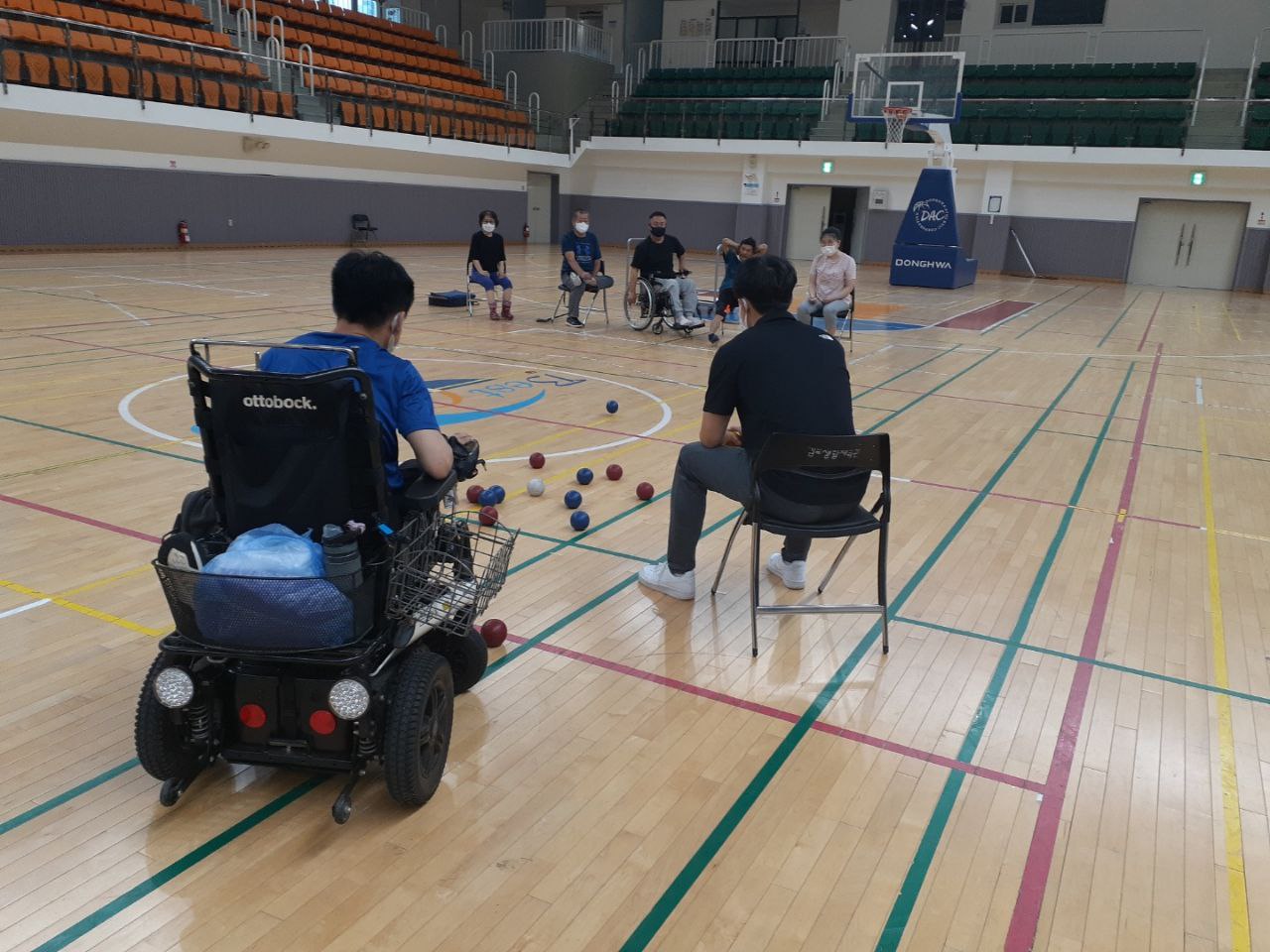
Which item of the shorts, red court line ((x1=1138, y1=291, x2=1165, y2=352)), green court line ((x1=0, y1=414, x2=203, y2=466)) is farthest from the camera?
red court line ((x1=1138, y1=291, x2=1165, y2=352))

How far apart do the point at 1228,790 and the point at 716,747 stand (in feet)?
4.96

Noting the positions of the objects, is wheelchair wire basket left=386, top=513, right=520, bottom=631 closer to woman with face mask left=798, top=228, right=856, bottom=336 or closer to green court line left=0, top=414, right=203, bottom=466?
green court line left=0, top=414, right=203, bottom=466

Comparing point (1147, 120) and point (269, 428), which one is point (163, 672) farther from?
point (1147, 120)

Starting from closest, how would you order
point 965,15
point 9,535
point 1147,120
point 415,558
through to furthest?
1. point 415,558
2. point 9,535
3. point 1147,120
4. point 965,15

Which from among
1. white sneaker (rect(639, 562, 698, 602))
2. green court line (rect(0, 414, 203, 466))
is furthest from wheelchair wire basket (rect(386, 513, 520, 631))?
green court line (rect(0, 414, 203, 466))

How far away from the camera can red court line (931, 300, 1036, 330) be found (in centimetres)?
1387

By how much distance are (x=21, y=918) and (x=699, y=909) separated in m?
1.53

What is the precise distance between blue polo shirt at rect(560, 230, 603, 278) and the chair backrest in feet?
29.9

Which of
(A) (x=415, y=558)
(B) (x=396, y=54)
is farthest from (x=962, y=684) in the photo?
(B) (x=396, y=54)

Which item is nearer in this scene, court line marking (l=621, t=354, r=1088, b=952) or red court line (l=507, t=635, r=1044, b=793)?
court line marking (l=621, t=354, r=1088, b=952)

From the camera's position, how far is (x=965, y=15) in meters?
25.6

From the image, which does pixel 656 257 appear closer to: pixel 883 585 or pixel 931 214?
pixel 883 585

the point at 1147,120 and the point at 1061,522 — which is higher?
the point at 1147,120

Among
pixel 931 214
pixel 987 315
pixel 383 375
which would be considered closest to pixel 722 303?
pixel 987 315
